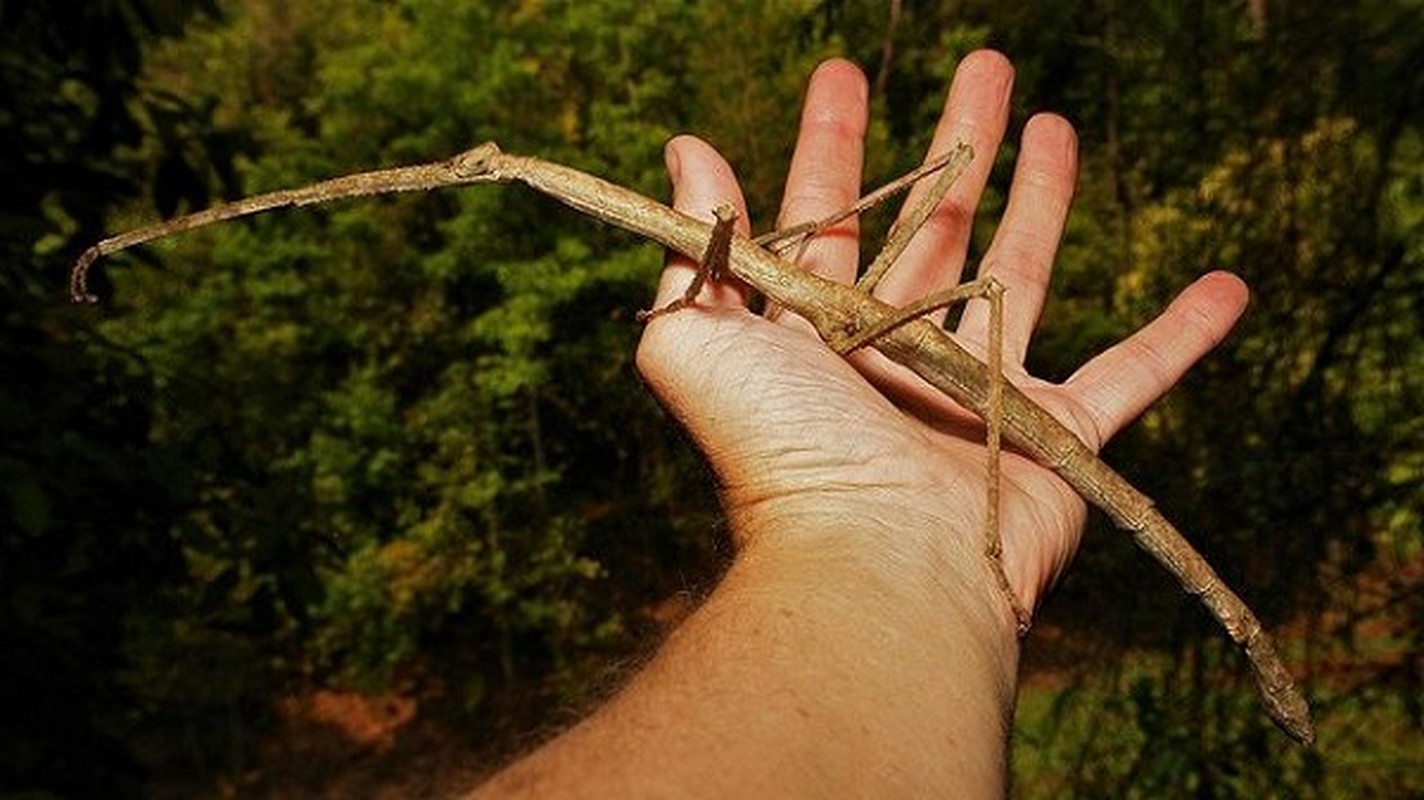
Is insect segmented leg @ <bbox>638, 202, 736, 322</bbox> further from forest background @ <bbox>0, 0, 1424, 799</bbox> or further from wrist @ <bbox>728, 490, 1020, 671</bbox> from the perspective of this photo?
wrist @ <bbox>728, 490, 1020, 671</bbox>

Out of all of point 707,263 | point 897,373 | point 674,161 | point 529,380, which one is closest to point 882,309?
point 897,373

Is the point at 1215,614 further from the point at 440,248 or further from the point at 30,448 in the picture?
the point at 440,248

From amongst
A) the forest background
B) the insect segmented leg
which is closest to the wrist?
the forest background

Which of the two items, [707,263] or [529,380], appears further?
[529,380]

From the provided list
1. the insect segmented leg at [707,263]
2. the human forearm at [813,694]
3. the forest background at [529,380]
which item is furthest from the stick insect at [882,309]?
the human forearm at [813,694]

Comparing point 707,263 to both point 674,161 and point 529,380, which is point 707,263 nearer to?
point 674,161
